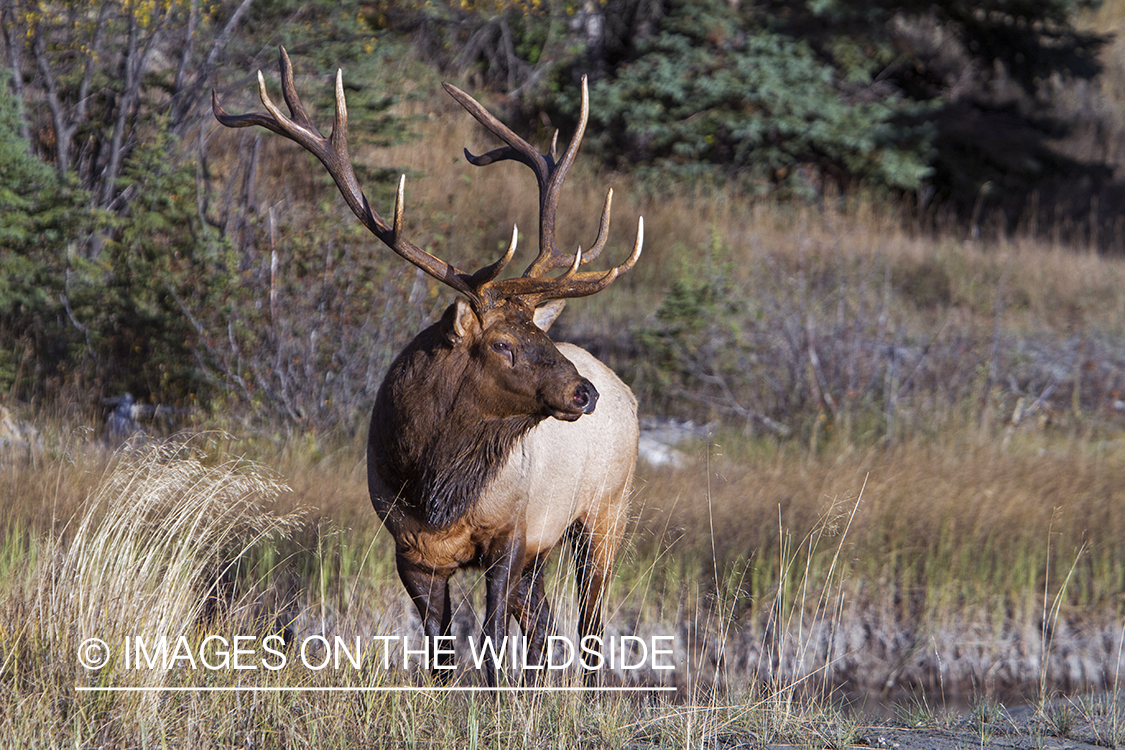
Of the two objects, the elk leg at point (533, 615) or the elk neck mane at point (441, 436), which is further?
the elk leg at point (533, 615)

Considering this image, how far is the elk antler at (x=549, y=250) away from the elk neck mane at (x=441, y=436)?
1.18 feet

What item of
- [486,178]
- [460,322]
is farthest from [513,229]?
[486,178]

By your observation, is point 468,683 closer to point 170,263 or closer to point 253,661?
point 253,661

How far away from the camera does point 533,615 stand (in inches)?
185

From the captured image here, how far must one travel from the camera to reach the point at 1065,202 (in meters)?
18.2

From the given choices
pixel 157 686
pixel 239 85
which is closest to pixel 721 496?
pixel 157 686

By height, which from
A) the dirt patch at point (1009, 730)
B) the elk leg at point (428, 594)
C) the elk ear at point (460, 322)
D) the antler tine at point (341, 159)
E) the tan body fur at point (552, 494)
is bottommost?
the dirt patch at point (1009, 730)

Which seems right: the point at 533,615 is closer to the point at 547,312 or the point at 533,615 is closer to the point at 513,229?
the point at 547,312

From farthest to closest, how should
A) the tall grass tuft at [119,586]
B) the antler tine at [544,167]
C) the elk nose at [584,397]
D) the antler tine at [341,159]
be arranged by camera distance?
the antler tine at [544,167] → the antler tine at [341,159] → the elk nose at [584,397] → the tall grass tuft at [119,586]

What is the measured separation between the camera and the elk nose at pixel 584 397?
3.97m

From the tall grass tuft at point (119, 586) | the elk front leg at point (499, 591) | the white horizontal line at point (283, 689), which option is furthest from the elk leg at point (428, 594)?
the tall grass tuft at point (119, 586)

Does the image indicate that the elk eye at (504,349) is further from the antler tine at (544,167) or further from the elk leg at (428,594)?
the elk leg at (428,594)

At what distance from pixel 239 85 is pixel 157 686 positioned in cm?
797

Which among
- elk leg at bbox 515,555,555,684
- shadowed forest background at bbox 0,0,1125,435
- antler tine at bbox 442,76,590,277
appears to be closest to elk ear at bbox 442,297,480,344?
antler tine at bbox 442,76,590,277
